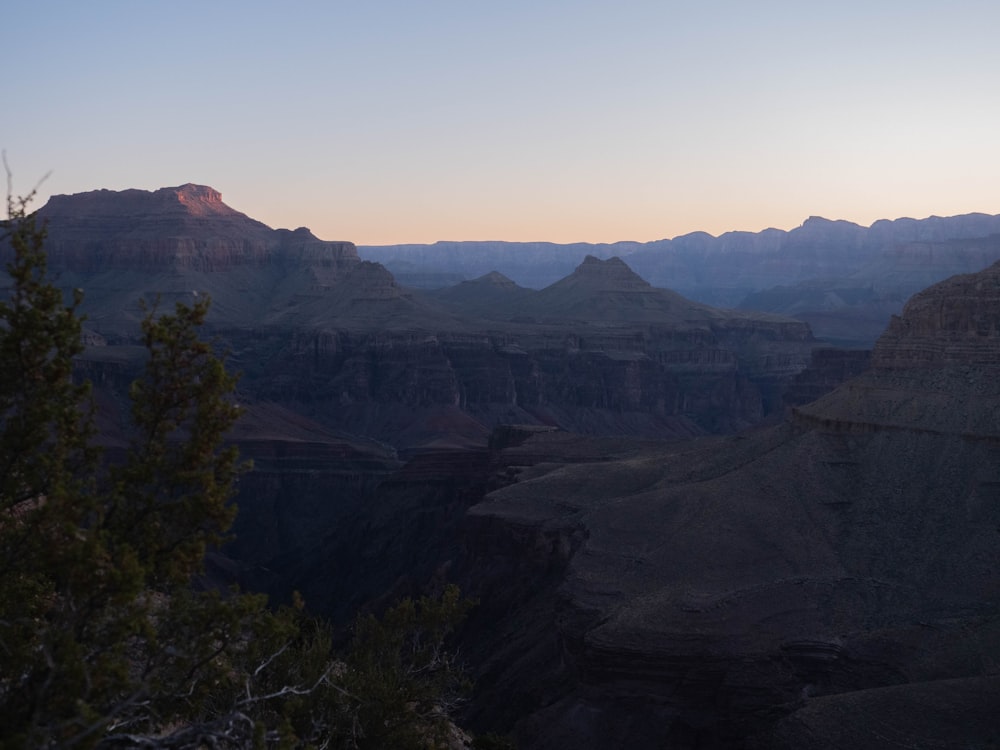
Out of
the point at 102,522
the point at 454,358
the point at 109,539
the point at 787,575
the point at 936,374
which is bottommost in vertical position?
the point at 454,358

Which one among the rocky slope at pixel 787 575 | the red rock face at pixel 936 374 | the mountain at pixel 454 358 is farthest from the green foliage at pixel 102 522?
the mountain at pixel 454 358

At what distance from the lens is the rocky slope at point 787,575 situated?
40312mm

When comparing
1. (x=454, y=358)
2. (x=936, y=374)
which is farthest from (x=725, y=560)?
(x=454, y=358)

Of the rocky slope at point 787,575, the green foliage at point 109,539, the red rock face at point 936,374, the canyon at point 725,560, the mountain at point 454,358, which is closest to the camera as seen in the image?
the green foliage at point 109,539

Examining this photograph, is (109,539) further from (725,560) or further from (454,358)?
(454,358)

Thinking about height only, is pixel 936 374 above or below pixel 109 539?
below

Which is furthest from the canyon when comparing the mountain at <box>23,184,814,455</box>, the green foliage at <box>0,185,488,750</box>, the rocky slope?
the mountain at <box>23,184,814,455</box>

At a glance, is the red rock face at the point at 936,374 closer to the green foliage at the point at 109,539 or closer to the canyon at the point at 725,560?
the canyon at the point at 725,560

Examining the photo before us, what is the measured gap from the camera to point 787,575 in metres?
48.5

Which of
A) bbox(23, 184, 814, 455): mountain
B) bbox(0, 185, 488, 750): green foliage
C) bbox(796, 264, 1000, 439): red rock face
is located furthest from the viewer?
bbox(23, 184, 814, 455): mountain

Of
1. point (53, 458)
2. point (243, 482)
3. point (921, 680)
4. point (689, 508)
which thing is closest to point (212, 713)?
point (53, 458)

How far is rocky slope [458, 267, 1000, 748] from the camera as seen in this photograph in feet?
132

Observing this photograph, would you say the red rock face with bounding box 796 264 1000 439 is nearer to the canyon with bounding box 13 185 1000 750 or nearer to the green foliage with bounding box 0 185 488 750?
the canyon with bounding box 13 185 1000 750

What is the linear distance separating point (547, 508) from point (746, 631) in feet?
69.2
